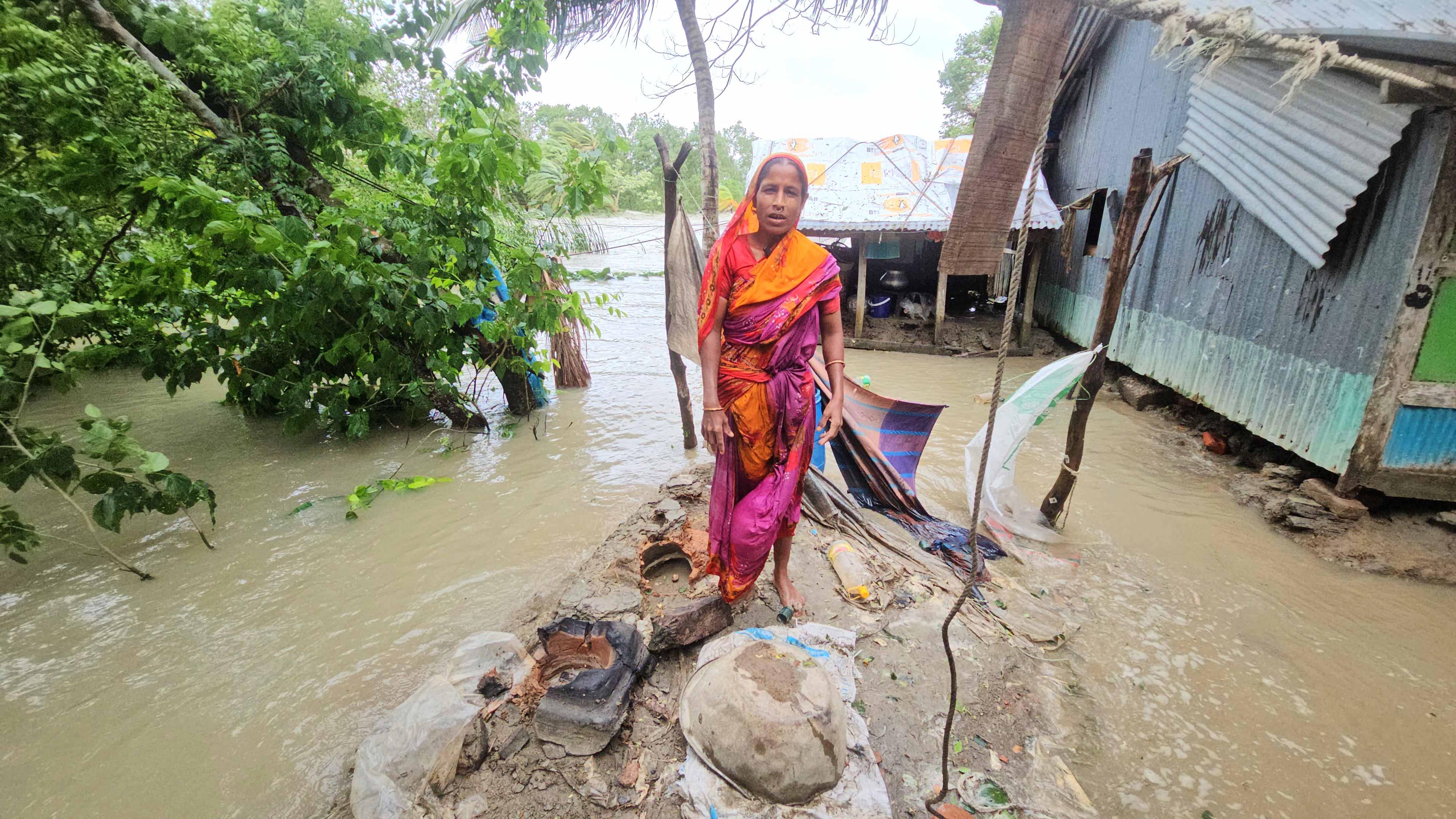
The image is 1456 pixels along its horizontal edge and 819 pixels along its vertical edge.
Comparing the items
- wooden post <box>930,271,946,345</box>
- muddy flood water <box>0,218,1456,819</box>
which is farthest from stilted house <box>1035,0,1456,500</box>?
wooden post <box>930,271,946,345</box>

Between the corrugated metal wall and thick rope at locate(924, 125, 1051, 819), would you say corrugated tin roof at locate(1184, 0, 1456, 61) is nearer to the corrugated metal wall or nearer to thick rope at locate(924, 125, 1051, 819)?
the corrugated metal wall

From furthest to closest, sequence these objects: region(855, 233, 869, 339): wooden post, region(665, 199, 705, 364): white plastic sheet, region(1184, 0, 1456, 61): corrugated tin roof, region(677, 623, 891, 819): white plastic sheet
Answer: region(855, 233, 869, 339): wooden post < region(665, 199, 705, 364): white plastic sheet < region(1184, 0, 1456, 61): corrugated tin roof < region(677, 623, 891, 819): white plastic sheet

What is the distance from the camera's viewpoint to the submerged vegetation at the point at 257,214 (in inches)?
116

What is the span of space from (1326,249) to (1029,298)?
5.11 meters

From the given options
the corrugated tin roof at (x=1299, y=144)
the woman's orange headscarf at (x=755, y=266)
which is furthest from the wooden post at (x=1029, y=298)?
the woman's orange headscarf at (x=755, y=266)

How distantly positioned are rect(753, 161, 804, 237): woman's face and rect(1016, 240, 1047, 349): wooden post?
8.19 m

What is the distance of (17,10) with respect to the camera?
302 cm

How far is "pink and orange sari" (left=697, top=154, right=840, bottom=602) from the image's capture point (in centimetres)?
204

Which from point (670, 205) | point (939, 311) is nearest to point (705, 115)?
point (670, 205)

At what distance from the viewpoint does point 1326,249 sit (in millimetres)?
3834

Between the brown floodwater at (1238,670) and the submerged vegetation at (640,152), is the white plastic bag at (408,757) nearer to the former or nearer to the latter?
the brown floodwater at (1238,670)

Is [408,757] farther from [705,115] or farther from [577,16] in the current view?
[577,16]

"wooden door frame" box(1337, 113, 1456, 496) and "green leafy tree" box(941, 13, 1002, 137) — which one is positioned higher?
"green leafy tree" box(941, 13, 1002, 137)

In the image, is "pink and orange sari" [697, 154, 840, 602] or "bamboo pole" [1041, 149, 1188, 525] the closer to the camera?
"pink and orange sari" [697, 154, 840, 602]
